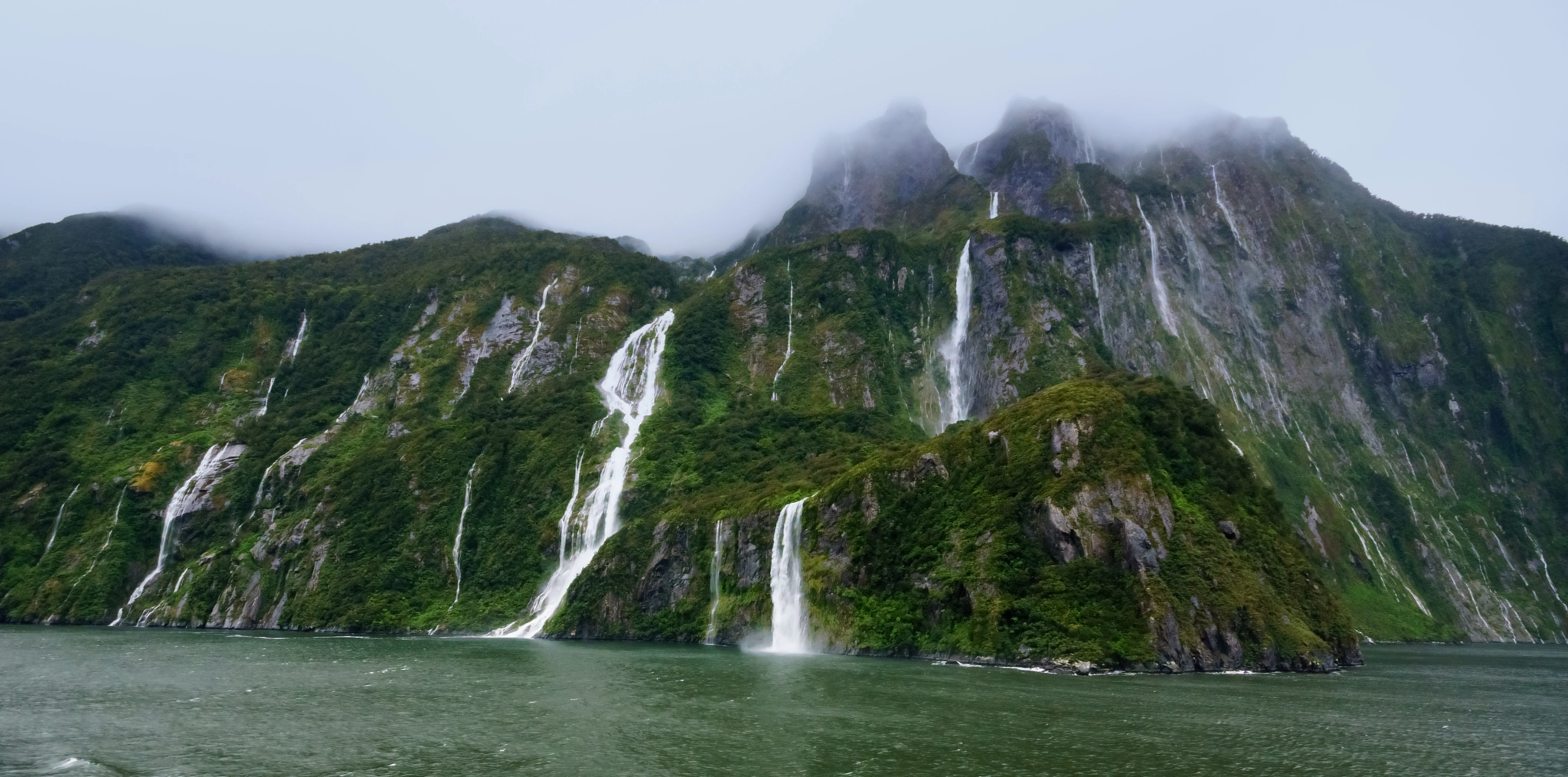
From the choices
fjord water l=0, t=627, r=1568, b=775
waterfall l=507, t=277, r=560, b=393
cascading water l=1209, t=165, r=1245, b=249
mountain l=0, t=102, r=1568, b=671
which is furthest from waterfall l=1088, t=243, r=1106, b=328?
fjord water l=0, t=627, r=1568, b=775

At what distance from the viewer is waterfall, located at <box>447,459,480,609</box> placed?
91713mm

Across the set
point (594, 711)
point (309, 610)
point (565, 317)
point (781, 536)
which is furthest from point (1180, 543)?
point (565, 317)

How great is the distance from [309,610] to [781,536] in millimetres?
48225

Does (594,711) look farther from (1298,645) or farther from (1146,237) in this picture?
(1146,237)

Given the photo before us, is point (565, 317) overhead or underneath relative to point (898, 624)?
overhead

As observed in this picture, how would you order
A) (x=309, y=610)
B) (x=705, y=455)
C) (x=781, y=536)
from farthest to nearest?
(x=705, y=455), (x=309, y=610), (x=781, y=536)

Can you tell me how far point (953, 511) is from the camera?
66062mm

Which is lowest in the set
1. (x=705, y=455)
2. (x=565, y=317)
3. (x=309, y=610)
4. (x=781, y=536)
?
(x=309, y=610)

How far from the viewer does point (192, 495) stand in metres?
105

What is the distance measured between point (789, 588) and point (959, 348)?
245 ft

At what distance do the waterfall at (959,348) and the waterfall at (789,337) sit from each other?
22.2 meters

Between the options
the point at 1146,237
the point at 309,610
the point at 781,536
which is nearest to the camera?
the point at 781,536

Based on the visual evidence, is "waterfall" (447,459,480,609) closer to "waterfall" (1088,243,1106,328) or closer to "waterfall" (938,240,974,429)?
"waterfall" (938,240,974,429)

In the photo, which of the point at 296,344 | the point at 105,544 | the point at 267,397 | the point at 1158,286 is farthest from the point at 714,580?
the point at 1158,286
